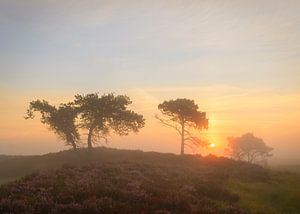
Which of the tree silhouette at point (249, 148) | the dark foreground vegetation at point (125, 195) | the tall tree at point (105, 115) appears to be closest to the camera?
the dark foreground vegetation at point (125, 195)

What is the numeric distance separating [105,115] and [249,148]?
7466 cm

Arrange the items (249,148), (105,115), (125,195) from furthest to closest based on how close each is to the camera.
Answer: (249,148)
(105,115)
(125,195)

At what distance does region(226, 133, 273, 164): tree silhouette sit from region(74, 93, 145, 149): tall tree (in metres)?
67.6

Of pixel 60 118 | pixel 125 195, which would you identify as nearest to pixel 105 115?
pixel 60 118

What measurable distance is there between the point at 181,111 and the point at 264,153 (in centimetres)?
6512

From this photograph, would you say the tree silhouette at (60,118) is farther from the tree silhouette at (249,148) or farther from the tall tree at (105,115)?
the tree silhouette at (249,148)

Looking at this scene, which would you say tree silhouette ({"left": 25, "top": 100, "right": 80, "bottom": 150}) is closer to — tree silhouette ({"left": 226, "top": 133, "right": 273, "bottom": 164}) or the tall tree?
the tall tree

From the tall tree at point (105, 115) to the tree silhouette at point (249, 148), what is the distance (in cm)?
6757

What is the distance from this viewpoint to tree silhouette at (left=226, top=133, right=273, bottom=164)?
130 metres

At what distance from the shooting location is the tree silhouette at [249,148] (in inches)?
5123

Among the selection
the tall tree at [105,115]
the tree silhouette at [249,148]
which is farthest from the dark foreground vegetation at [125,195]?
the tree silhouette at [249,148]

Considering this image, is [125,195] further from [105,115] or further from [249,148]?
[249,148]

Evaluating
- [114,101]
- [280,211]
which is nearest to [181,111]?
[114,101]

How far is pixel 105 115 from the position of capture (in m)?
69.8
